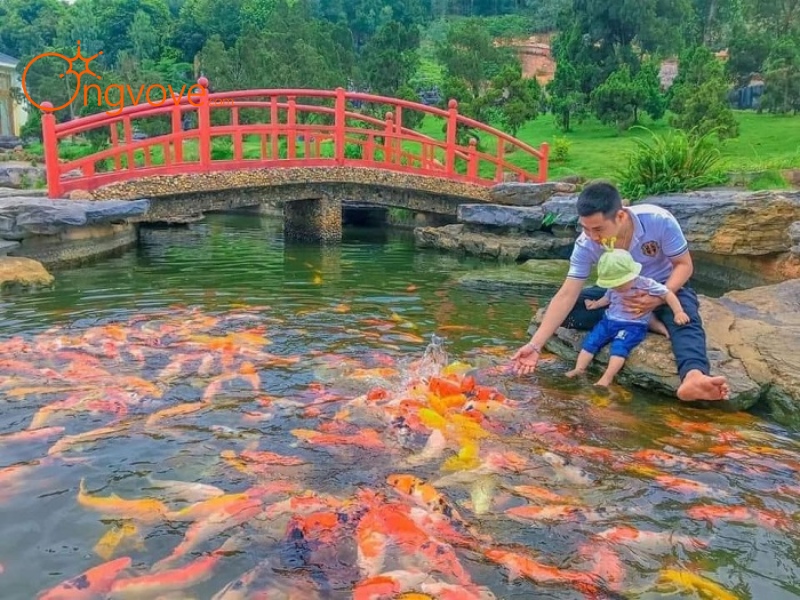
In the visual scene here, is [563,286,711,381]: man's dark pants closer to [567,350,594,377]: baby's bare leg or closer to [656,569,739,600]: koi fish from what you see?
[567,350,594,377]: baby's bare leg

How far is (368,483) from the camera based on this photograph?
3945mm

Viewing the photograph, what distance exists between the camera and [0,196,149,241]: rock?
10109 millimetres

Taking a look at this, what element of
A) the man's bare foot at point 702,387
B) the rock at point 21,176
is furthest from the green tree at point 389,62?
the man's bare foot at point 702,387

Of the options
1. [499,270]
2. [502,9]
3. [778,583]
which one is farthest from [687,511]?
[502,9]

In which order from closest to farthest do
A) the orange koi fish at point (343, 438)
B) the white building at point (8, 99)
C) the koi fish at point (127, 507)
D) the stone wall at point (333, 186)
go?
the koi fish at point (127, 507) → the orange koi fish at point (343, 438) → the stone wall at point (333, 186) → the white building at point (8, 99)

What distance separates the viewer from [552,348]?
6547 mm

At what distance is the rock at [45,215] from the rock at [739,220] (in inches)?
340

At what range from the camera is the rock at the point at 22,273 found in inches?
→ 352

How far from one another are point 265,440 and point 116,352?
2422 mm

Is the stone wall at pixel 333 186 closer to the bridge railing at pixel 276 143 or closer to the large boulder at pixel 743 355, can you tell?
the bridge railing at pixel 276 143

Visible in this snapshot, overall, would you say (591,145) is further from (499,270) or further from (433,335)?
(433,335)

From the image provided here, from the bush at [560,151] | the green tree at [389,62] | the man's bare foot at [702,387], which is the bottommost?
the man's bare foot at [702,387]

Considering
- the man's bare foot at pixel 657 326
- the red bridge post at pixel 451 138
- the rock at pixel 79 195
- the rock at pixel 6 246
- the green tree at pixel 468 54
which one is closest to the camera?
the man's bare foot at pixel 657 326

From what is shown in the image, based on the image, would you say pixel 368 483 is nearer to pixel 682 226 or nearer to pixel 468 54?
pixel 682 226
